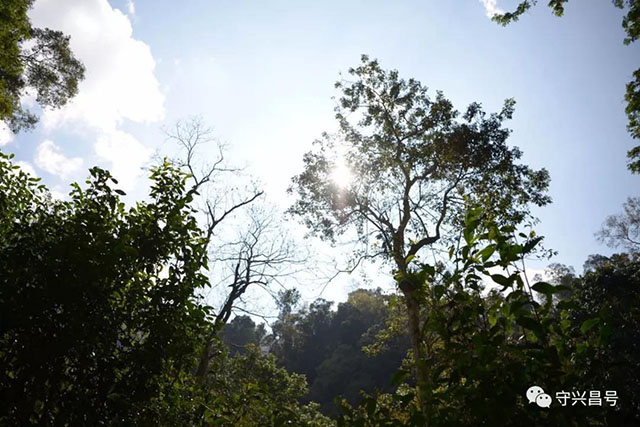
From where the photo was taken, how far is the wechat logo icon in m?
1.23

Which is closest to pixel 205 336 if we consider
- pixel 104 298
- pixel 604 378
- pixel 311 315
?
pixel 104 298

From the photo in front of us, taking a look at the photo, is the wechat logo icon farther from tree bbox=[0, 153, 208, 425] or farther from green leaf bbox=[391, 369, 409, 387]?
tree bbox=[0, 153, 208, 425]

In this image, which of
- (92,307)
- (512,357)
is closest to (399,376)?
(512,357)

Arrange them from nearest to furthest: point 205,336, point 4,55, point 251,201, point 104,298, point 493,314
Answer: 1. point 493,314
2. point 104,298
3. point 205,336
4. point 4,55
5. point 251,201

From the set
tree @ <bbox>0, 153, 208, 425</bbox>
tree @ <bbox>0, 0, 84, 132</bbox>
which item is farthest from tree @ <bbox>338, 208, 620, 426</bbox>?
tree @ <bbox>0, 0, 84, 132</bbox>

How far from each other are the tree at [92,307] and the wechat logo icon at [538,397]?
2.30 metres

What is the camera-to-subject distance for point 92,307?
277 centimetres

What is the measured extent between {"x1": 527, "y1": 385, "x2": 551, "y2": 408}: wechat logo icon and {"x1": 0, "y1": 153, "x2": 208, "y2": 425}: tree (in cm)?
230

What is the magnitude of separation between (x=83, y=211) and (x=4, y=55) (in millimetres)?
9802

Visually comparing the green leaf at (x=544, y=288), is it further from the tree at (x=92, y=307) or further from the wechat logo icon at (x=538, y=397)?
the tree at (x=92, y=307)

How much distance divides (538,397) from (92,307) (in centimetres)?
292

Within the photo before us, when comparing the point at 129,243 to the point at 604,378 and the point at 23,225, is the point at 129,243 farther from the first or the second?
the point at 604,378

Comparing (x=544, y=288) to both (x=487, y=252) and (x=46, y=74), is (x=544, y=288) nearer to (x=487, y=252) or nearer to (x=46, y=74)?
(x=487, y=252)

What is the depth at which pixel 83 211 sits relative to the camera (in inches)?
125
